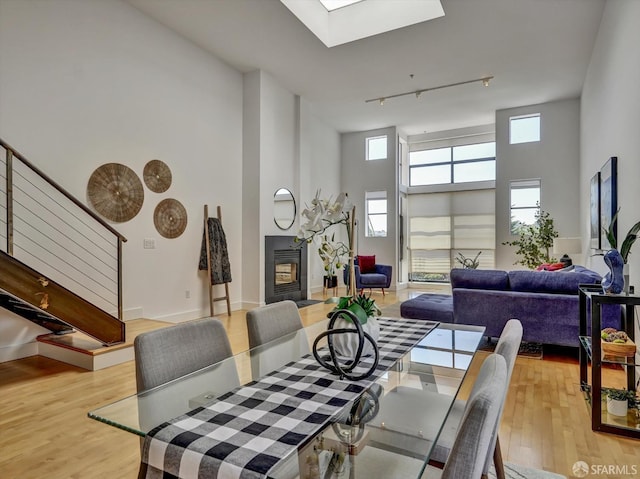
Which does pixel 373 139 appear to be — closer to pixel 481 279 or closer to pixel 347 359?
pixel 481 279

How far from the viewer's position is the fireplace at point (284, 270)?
6.23 metres

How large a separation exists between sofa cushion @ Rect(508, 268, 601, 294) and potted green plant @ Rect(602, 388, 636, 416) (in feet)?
4.27

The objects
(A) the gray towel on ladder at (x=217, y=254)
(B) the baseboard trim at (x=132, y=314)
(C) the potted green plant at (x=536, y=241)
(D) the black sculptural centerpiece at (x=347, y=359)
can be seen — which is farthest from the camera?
(C) the potted green plant at (x=536, y=241)

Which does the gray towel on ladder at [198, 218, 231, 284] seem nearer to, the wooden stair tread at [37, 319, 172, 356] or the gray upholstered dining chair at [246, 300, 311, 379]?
the wooden stair tread at [37, 319, 172, 356]

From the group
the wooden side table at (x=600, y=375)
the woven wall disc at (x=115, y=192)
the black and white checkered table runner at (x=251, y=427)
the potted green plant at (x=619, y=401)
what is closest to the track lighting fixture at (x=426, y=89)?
the woven wall disc at (x=115, y=192)

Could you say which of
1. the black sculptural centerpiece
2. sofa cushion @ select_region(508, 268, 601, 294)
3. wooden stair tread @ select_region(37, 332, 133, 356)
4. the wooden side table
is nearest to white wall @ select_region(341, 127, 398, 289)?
sofa cushion @ select_region(508, 268, 601, 294)

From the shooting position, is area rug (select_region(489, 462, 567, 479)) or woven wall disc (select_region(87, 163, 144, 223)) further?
woven wall disc (select_region(87, 163, 144, 223))

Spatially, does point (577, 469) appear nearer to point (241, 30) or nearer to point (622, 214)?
point (622, 214)

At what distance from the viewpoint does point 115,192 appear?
434cm

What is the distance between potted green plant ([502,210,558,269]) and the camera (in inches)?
280

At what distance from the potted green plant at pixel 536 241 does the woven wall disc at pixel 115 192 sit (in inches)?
262

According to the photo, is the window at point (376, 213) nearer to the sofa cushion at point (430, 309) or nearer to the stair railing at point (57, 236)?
the sofa cushion at point (430, 309)

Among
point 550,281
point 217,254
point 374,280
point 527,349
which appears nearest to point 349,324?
point 550,281

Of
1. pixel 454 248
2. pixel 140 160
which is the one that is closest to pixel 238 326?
pixel 140 160
